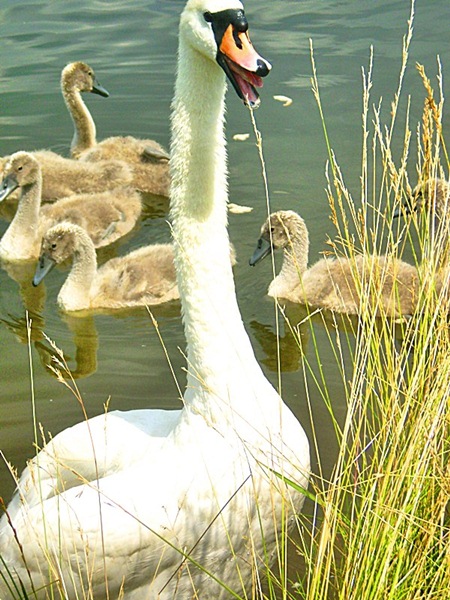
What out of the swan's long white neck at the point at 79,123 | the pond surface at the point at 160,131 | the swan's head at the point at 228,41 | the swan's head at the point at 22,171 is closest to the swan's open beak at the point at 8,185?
the swan's head at the point at 22,171

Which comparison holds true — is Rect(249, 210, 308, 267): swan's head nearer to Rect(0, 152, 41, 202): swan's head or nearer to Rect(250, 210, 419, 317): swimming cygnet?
Rect(250, 210, 419, 317): swimming cygnet

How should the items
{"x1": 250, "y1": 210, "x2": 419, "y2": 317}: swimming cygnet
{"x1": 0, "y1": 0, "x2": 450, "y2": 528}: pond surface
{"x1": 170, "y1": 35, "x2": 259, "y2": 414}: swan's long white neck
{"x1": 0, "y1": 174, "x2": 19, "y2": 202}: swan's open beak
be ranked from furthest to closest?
1. {"x1": 0, "y1": 174, "x2": 19, "y2": 202}: swan's open beak
2. {"x1": 250, "y1": 210, "x2": 419, "y2": 317}: swimming cygnet
3. {"x1": 0, "y1": 0, "x2": 450, "y2": 528}: pond surface
4. {"x1": 170, "y1": 35, "x2": 259, "y2": 414}: swan's long white neck

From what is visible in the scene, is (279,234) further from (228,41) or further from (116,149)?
(228,41)

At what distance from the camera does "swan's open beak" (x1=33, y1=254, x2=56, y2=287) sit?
24.2 feet

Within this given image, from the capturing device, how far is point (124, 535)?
11.4 ft

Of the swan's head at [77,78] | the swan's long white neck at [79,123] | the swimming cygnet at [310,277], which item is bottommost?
the swimming cygnet at [310,277]

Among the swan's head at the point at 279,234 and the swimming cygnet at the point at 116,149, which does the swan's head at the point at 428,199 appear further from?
the swimming cygnet at the point at 116,149

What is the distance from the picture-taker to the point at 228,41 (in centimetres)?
325

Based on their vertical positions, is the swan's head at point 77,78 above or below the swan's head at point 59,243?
above

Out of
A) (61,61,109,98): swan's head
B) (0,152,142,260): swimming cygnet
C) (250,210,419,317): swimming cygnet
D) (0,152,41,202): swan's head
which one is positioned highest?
(61,61,109,98): swan's head

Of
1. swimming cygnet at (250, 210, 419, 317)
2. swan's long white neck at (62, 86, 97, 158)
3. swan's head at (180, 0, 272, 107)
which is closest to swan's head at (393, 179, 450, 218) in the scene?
swan's head at (180, 0, 272, 107)

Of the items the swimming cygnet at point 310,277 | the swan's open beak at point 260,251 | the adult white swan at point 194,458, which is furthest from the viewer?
the swan's open beak at point 260,251

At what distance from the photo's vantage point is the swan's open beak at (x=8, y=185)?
7988 mm

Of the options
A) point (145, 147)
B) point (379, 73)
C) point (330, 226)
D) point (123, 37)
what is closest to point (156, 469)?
point (330, 226)
